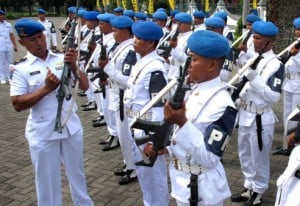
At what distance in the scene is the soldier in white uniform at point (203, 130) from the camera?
271 cm

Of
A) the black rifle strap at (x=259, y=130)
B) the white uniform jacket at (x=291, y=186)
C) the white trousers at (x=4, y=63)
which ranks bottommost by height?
the white trousers at (x=4, y=63)

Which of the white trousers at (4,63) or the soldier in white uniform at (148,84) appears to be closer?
the soldier in white uniform at (148,84)

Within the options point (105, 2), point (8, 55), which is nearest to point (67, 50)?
point (8, 55)

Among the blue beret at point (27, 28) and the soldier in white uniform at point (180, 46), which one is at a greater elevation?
the blue beret at point (27, 28)

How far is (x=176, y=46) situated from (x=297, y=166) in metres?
5.76

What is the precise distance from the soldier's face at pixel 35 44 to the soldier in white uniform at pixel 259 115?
234cm

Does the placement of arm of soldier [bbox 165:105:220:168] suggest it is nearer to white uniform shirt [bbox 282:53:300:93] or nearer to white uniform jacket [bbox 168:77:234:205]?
white uniform jacket [bbox 168:77:234:205]

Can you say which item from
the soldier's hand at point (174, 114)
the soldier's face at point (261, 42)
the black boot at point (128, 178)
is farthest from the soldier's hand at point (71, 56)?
the black boot at point (128, 178)

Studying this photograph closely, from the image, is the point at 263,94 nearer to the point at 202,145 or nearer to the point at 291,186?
the point at 291,186

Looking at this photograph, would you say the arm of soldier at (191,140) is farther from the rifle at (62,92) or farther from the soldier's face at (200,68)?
the rifle at (62,92)

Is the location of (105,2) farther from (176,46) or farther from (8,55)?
(176,46)

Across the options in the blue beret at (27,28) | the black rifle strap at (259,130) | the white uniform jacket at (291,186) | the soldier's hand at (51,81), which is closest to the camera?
the white uniform jacket at (291,186)

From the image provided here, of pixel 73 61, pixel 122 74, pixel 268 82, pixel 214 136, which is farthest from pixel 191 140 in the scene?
pixel 122 74

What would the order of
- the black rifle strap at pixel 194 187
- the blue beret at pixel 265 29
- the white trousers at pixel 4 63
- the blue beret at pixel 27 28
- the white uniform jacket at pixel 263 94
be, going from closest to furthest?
the black rifle strap at pixel 194 187, the blue beret at pixel 27 28, the white uniform jacket at pixel 263 94, the blue beret at pixel 265 29, the white trousers at pixel 4 63
